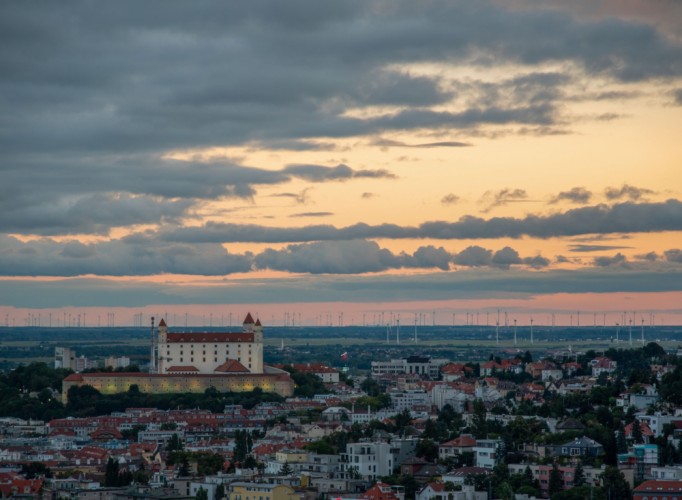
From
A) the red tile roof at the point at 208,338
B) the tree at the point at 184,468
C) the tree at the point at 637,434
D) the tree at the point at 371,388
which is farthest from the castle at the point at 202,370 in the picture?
the tree at the point at 637,434

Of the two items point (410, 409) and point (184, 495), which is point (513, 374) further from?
point (184, 495)

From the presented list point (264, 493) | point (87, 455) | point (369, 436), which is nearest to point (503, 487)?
point (264, 493)

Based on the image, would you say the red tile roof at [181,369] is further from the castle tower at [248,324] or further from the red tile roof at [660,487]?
the red tile roof at [660,487]

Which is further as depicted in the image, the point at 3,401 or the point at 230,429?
the point at 3,401

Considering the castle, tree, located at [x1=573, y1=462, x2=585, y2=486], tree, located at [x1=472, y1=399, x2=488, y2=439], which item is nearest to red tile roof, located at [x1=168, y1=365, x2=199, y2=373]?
the castle

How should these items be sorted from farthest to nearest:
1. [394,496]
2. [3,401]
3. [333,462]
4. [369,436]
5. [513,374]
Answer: [513,374] < [3,401] < [369,436] < [333,462] < [394,496]

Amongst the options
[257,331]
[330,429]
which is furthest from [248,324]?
[330,429]

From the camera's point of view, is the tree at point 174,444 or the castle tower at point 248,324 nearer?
the tree at point 174,444

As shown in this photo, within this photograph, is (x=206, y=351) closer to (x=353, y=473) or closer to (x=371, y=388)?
(x=371, y=388)
